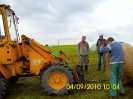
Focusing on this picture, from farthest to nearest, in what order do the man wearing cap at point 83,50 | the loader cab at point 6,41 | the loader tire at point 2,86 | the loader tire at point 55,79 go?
the man wearing cap at point 83,50 < the loader tire at point 55,79 < the loader cab at point 6,41 < the loader tire at point 2,86

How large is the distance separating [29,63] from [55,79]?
1.14 metres

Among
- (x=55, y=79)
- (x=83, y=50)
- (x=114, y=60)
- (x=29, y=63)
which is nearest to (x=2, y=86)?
(x=29, y=63)

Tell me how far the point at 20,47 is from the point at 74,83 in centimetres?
226

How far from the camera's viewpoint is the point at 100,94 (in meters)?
7.38

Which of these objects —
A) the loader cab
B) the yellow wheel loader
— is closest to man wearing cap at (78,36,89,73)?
the yellow wheel loader

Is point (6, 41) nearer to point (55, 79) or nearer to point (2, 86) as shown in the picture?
point (2, 86)

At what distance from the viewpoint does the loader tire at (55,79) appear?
7.29 m

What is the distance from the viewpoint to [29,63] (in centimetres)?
784

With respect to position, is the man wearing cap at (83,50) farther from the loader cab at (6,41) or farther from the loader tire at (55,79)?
the loader cab at (6,41)

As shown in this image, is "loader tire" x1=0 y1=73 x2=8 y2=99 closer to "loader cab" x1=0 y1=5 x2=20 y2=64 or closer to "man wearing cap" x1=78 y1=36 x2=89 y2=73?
"loader cab" x1=0 y1=5 x2=20 y2=64

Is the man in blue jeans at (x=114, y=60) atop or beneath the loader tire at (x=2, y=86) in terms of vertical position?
atop

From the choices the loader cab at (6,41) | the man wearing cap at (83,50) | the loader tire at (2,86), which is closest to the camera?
the loader tire at (2,86)

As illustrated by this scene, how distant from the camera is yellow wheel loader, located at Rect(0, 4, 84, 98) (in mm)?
7102

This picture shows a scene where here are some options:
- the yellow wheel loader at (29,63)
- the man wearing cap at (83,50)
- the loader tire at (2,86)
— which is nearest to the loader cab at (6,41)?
the yellow wheel loader at (29,63)
